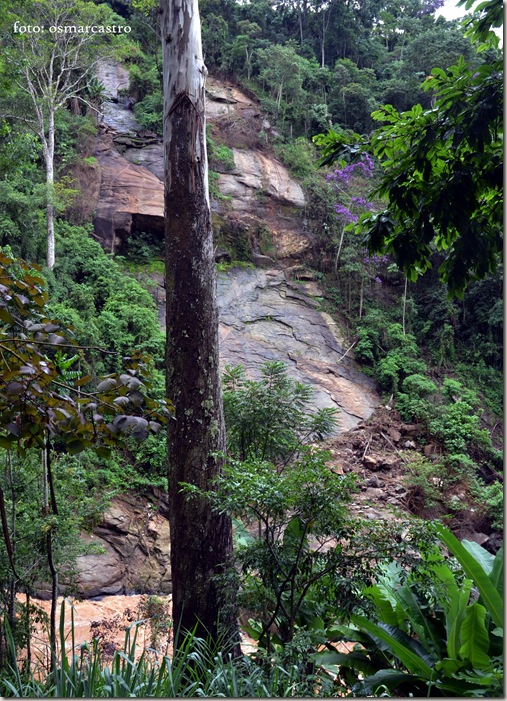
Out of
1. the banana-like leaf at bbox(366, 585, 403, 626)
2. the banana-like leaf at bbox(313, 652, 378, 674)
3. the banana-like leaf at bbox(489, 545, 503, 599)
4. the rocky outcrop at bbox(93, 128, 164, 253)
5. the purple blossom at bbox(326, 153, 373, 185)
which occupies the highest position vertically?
the purple blossom at bbox(326, 153, 373, 185)

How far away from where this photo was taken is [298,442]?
3523mm

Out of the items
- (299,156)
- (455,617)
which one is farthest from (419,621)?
(299,156)

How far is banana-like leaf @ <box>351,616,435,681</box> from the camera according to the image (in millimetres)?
2162

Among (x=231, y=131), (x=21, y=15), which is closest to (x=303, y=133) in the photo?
(x=231, y=131)

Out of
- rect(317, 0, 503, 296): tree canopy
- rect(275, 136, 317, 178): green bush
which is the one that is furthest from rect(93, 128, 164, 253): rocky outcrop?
rect(317, 0, 503, 296): tree canopy

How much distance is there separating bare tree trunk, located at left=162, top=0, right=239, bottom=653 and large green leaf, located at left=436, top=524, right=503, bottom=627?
3.30 feet

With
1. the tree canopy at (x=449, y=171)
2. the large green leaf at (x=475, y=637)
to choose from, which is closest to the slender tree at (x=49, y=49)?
the tree canopy at (x=449, y=171)

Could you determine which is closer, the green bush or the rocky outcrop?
the rocky outcrop

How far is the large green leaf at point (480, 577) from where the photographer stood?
2.17m

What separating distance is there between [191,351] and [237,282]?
25.2ft

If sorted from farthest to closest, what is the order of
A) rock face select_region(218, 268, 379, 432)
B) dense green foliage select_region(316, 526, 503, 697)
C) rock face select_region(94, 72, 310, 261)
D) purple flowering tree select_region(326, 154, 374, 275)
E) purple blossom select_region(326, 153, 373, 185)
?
1. purple flowering tree select_region(326, 154, 374, 275)
2. purple blossom select_region(326, 153, 373, 185)
3. rock face select_region(94, 72, 310, 261)
4. rock face select_region(218, 268, 379, 432)
5. dense green foliage select_region(316, 526, 503, 697)

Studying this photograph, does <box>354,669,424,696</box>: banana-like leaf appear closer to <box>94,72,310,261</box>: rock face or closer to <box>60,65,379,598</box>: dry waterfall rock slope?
<box>60,65,379,598</box>: dry waterfall rock slope

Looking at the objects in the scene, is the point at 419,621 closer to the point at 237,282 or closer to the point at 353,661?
the point at 353,661

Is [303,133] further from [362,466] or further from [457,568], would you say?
[457,568]
